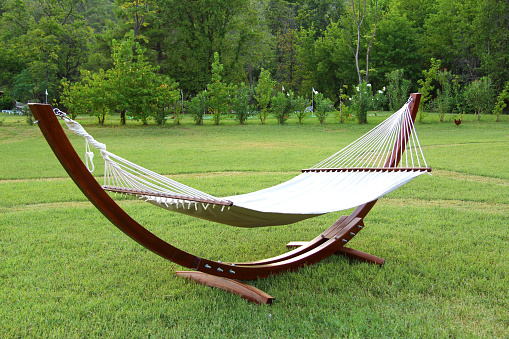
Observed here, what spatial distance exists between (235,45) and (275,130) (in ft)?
37.2

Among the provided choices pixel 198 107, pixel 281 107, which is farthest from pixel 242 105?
pixel 198 107

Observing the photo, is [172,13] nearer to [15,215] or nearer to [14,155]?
[14,155]

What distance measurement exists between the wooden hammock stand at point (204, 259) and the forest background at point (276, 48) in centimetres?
1107

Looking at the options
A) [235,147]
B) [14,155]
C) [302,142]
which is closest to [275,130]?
[302,142]

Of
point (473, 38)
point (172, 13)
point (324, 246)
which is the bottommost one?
point (324, 246)

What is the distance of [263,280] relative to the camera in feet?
7.03

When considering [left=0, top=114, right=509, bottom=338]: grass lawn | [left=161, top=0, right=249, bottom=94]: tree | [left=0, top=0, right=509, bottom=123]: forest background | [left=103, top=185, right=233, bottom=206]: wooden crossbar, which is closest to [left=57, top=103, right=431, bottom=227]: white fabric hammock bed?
[left=103, top=185, right=233, bottom=206]: wooden crossbar

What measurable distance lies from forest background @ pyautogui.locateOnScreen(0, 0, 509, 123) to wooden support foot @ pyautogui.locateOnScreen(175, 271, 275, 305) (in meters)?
11.4

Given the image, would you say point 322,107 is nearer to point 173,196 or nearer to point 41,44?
point 173,196

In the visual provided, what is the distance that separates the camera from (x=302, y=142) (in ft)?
29.8

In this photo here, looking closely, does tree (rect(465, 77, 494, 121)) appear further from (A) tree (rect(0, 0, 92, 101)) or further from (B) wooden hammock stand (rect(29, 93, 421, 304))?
(A) tree (rect(0, 0, 92, 101))

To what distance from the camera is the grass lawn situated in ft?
5.53

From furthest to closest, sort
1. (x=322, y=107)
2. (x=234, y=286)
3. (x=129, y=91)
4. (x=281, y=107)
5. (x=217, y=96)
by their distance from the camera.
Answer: (x=217, y=96)
(x=281, y=107)
(x=322, y=107)
(x=129, y=91)
(x=234, y=286)

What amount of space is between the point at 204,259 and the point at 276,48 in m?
25.3
